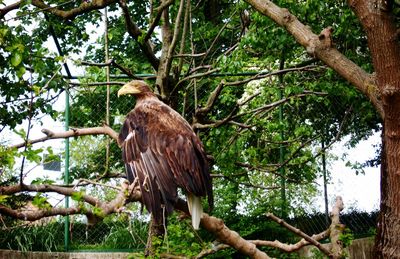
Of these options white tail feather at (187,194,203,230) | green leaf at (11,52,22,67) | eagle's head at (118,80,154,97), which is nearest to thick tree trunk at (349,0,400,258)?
white tail feather at (187,194,203,230)

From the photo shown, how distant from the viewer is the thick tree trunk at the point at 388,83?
4236mm

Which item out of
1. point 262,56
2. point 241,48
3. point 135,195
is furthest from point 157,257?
point 262,56

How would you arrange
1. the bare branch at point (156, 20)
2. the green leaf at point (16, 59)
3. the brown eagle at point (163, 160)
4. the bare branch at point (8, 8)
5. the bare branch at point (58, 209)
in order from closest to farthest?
the bare branch at point (58, 209)
the green leaf at point (16, 59)
the brown eagle at point (163, 160)
the bare branch at point (8, 8)
the bare branch at point (156, 20)

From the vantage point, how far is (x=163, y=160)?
3941 mm

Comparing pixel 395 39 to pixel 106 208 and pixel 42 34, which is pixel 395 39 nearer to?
pixel 106 208

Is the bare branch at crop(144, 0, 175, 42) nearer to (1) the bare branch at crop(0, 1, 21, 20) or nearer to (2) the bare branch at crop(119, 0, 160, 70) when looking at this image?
(2) the bare branch at crop(119, 0, 160, 70)

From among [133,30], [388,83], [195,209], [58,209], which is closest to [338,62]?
[388,83]

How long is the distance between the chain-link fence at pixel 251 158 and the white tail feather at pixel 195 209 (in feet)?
9.09

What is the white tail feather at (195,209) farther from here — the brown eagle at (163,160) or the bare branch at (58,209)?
the bare branch at (58,209)

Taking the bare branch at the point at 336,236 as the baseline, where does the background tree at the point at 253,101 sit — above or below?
above

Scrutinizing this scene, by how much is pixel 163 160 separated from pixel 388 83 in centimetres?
151

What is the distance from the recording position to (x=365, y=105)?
277 inches

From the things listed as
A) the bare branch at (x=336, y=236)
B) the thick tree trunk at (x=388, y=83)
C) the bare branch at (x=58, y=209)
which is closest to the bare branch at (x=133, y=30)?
the thick tree trunk at (x=388, y=83)

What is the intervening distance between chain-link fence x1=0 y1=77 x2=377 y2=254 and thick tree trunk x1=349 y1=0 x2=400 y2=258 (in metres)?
2.21
